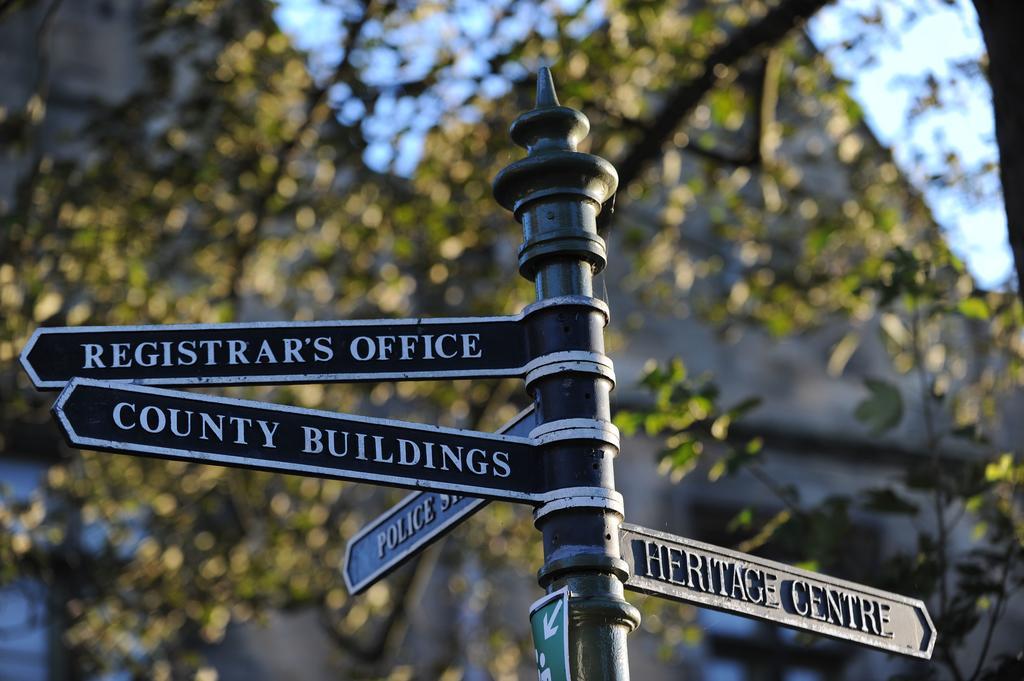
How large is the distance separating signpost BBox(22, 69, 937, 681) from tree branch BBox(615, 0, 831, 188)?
4688mm

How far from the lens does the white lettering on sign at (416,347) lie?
4406 mm

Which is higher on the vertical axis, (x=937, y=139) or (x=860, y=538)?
(x=860, y=538)

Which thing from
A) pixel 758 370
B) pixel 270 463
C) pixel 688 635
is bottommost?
pixel 270 463

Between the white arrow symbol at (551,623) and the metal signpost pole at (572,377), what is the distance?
0.17 feet

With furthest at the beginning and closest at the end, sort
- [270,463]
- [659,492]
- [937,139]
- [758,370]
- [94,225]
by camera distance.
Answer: [758,370] → [659,492] → [94,225] → [937,139] → [270,463]

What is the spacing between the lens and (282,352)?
435 centimetres

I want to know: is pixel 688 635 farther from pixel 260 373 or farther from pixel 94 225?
pixel 260 373

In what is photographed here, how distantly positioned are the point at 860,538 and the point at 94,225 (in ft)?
23.9

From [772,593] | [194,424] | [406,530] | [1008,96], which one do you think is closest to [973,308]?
[1008,96]

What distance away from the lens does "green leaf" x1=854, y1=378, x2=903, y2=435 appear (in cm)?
667

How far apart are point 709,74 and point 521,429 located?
220 inches

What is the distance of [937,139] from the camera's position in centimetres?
886

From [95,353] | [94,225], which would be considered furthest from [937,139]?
[95,353]

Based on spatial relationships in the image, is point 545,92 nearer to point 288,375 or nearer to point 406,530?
point 288,375
